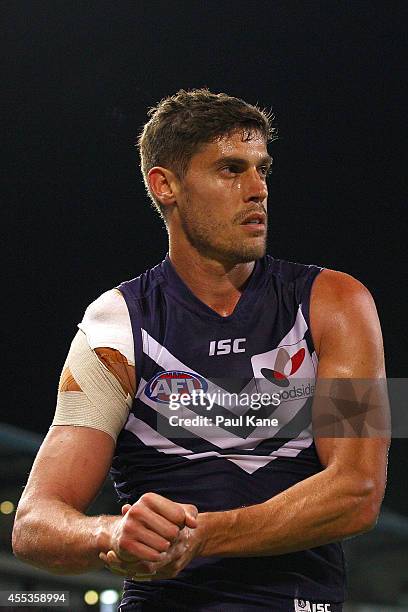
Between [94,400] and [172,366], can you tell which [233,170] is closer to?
[172,366]

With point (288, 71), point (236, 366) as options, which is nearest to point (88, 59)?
point (288, 71)

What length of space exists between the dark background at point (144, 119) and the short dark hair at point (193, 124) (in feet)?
7.96

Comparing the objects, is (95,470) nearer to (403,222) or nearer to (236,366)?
(236,366)

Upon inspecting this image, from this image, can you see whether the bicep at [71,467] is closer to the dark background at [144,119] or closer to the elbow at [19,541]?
the elbow at [19,541]

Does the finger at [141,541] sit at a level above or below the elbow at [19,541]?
above

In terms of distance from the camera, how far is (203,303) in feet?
6.80

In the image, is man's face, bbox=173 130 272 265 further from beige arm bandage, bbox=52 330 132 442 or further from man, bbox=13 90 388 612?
beige arm bandage, bbox=52 330 132 442

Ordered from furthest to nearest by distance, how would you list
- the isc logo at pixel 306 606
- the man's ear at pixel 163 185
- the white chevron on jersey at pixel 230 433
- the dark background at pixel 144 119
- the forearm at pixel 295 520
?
the dark background at pixel 144 119 < the man's ear at pixel 163 185 < the white chevron on jersey at pixel 230 433 < the isc logo at pixel 306 606 < the forearm at pixel 295 520

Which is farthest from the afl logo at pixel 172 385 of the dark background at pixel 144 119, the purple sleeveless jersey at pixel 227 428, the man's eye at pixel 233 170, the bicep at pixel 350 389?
the dark background at pixel 144 119

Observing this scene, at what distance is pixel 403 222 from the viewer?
15.7ft

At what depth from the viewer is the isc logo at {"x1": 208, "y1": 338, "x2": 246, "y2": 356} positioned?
1.97m

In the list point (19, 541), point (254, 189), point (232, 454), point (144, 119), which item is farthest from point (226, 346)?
point (144, 119)

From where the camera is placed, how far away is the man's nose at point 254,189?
2.05 metres

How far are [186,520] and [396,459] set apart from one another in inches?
135
